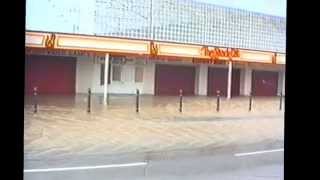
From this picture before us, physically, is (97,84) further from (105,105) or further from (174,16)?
(174,16)

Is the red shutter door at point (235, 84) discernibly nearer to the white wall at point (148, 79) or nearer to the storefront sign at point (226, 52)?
the storefront sign at point (226, 52)

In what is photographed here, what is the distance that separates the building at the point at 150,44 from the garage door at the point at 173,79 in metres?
0.02

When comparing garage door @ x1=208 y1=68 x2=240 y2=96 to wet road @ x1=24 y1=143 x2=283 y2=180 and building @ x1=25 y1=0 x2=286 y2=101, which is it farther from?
wet road @ x1=24 y1=143 x2=283 y2=180

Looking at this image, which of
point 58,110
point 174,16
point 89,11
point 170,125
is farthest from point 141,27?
point 170,125

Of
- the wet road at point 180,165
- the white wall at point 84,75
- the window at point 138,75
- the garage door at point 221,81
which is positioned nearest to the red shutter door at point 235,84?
the garage door at point 221,81

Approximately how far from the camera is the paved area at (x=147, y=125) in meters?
3.01

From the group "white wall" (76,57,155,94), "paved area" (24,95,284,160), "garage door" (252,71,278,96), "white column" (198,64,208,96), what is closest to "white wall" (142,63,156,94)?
"white wall" (76,57,155,94)

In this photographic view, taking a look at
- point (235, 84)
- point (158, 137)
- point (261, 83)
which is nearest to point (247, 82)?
point (235, 84)

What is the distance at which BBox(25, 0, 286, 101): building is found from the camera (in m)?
2.32

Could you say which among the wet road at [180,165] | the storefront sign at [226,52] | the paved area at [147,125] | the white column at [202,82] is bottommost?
the wet road at [180,165]

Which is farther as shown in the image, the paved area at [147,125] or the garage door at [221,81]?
the garage door at [221,81]

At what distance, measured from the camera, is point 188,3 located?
108 inches

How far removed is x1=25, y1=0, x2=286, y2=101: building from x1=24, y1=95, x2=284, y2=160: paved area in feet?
0.43
